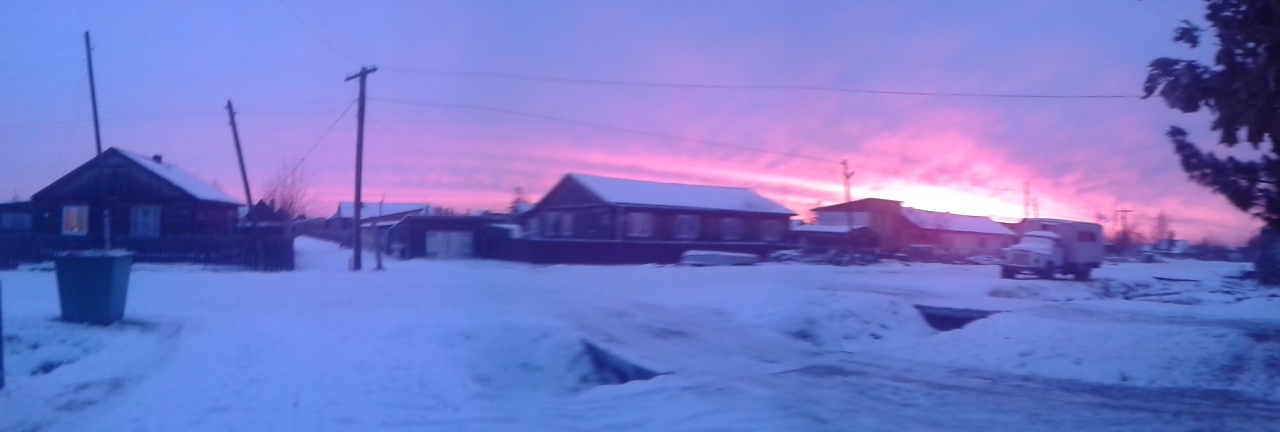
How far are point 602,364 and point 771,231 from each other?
28970 millimetres

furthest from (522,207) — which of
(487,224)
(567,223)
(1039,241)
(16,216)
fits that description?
(1039,241)

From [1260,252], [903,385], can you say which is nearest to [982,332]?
[903,385]

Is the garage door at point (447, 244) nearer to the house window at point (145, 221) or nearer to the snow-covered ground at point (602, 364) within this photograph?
the house window at point (145, 221)

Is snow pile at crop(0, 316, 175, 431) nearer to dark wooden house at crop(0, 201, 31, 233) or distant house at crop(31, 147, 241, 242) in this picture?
distant house at crop(31, 147, 241, 242)

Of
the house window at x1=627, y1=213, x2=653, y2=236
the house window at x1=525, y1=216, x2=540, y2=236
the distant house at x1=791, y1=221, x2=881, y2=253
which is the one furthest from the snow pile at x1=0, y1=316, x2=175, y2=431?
the distant house at x1=791, y1=221, x2=881, y2=253

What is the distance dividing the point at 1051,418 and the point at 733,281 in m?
14.1

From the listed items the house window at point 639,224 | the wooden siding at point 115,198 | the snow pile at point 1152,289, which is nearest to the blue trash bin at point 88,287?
the wooden siding at point 115,198

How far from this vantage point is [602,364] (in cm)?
1330

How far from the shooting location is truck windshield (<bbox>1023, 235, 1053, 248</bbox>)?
38.5m

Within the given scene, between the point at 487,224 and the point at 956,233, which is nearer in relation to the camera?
the point at 487,224

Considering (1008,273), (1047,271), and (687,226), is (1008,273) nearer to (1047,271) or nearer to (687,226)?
(1047,271)

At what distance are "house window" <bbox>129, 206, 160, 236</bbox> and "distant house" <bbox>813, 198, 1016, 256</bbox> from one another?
27.8 metres

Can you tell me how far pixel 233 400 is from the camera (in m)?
10.1

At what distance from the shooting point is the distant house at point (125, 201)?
33125 mm
